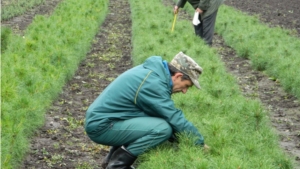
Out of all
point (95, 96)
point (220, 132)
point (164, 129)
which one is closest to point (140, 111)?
point (164, 129)

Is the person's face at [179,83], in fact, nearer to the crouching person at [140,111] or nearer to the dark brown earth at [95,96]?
the crouching person at [140,111]

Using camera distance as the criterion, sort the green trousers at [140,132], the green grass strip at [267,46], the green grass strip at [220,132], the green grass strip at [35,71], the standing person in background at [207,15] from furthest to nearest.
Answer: the standing person in background at [207,15], the green grass strip at [267,46], the green grass strip at [35,71], the green trousers at [140,132], the green grass strip at [220,132]

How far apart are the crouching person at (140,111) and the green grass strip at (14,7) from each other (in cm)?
1102

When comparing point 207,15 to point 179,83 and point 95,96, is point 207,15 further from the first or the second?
point 179,83

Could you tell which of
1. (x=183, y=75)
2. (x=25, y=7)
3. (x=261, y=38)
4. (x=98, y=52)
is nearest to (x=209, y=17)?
(x=261, y=38)

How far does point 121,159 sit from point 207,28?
22.4 feet

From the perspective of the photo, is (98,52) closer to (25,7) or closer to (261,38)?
(261,38)

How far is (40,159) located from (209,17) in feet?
21.2

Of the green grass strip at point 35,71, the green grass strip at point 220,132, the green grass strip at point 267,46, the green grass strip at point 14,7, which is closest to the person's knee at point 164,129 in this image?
the green grass strip at point 220,132

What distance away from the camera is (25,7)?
58.0ft

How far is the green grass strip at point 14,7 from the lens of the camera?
626 inches

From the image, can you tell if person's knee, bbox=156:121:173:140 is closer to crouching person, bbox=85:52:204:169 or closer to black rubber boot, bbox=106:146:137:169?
crouching person, bbox=85:52:204:169

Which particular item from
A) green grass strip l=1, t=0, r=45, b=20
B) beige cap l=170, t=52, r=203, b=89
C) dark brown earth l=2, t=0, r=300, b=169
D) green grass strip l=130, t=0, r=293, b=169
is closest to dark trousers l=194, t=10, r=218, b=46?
dark brown earth l=2, t=0, r=300, b=169

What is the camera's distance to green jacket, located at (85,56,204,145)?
4977 mm
